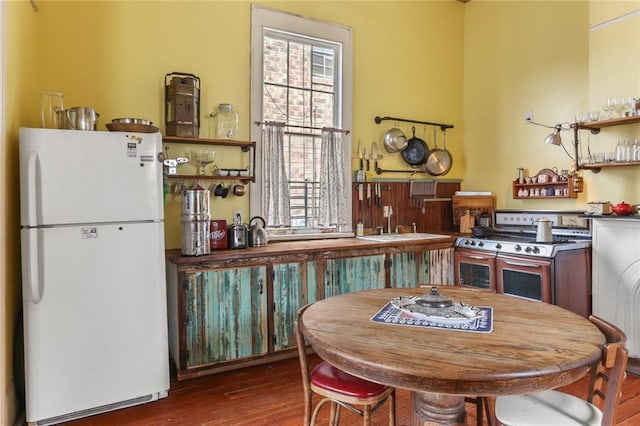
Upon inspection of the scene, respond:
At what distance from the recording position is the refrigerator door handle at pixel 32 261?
224 centimetres

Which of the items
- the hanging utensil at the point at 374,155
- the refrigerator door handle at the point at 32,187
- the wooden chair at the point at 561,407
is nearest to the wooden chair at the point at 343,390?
the wooden chair at the point at 561,407

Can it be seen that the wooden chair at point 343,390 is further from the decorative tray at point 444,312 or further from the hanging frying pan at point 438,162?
the hanging frying pan at point 438,162

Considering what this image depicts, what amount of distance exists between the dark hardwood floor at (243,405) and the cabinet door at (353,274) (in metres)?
0.77

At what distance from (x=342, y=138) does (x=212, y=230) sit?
166 centimetres

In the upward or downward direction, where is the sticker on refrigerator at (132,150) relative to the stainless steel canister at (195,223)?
upward

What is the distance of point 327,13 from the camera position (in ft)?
13.3

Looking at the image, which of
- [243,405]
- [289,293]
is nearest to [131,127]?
[289,293]

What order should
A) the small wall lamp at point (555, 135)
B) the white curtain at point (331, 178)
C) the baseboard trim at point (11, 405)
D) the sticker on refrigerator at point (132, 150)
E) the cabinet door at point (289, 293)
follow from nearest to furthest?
1. the baseboard trim at point (11, 405)
2. the sticker on refrigerator at point (132, 150)
3. the cabinet door at point (289, 293)
4. the small wall lamp at point (555, 135)
5. the white curtain at point (331, 178)

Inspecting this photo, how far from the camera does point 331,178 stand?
13.1ft

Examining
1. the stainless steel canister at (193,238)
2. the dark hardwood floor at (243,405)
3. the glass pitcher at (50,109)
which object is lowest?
the dark hardwood floor at (243,405)

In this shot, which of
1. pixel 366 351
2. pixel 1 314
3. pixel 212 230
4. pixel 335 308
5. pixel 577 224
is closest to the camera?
pixel 366 351

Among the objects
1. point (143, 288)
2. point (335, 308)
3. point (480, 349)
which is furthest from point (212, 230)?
point (480, 349)

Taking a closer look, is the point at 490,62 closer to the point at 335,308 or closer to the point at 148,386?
the point at 335,308

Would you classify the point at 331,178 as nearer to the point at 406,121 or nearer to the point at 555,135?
the point at 406,121
